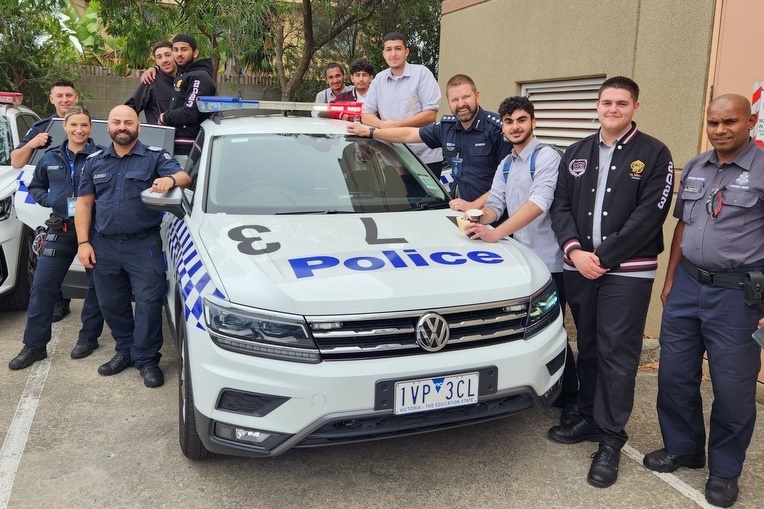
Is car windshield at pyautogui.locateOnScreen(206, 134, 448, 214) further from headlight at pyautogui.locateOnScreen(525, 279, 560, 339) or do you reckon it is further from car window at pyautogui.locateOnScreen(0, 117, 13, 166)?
car window at pyautogui.locateOnScreen(0, 117, 13, 166)

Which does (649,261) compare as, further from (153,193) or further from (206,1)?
(206,1)

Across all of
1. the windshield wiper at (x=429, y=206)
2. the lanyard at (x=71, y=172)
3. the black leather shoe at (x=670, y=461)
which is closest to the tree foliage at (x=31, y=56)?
the lanyard at (x=71, y=172)

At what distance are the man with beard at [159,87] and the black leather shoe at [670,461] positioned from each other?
4.88 metres

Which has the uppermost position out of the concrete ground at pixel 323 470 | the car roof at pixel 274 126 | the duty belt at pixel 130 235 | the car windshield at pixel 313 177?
the car roof at pixel 274 126

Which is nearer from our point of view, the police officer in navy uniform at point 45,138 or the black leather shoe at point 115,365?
the black leather shoe at point 115,365

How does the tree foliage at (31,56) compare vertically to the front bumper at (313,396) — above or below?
above

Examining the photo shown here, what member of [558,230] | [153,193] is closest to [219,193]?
[153,193]

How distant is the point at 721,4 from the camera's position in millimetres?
4473

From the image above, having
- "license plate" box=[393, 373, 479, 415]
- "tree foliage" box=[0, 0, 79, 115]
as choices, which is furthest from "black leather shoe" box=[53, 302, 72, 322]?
"tree foliage" box=[0, 0, 79, 115]

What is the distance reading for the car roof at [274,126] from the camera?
422 centimetres

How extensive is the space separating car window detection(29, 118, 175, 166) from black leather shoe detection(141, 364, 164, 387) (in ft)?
6.18

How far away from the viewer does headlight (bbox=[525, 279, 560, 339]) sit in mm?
2967

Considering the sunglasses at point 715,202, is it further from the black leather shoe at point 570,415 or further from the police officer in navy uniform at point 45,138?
the police officer in navy uniform at point 45,138

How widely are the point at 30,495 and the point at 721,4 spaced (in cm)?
502
